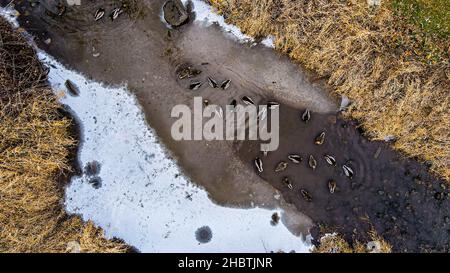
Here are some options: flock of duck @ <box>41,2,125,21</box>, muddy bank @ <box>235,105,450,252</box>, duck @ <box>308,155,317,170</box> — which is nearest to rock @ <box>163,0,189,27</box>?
flock of duck @ <box>41,2,125,21</box>

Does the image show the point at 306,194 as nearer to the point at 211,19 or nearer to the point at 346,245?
the point at 346,245

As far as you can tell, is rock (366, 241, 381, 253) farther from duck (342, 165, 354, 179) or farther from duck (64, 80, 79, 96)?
duck (64, 80, 79, 96)

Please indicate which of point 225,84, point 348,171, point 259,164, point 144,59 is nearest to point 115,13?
point 144,59

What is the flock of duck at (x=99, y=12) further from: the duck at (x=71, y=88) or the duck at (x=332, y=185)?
the duck at (x=332, y=185)

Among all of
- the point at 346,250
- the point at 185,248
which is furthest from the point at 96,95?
the point at 346,250

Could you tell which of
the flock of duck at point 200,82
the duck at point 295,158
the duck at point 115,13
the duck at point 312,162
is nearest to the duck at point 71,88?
the duck at point 115,13

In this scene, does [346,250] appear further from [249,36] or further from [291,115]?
[249,36]
